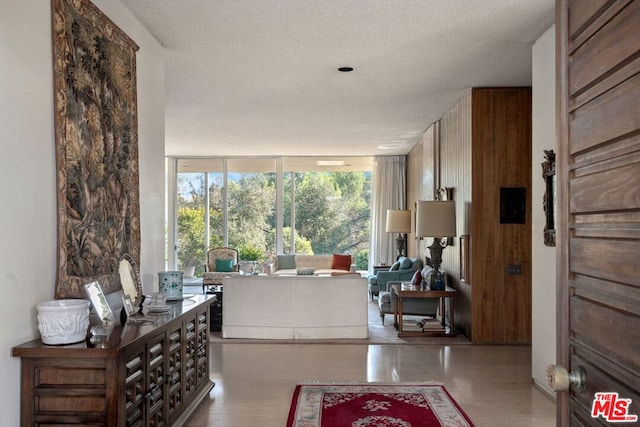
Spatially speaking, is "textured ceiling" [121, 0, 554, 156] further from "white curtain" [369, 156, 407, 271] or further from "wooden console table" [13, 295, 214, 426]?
"white curtain" [369, 156, 407, 271]

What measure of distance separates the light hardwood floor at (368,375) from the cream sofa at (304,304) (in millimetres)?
309

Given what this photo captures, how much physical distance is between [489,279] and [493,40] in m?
2.71

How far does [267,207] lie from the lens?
1217 cm

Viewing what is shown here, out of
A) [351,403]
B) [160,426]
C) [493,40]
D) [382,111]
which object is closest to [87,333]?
[160,426]

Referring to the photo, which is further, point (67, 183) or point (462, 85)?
point (462, 85)

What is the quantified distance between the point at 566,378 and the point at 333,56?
404 cm

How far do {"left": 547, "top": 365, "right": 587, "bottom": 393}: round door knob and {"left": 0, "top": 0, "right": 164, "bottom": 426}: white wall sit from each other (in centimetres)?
211

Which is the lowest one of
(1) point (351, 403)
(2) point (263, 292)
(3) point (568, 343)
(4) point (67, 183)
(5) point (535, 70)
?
(1) point (351, 403)

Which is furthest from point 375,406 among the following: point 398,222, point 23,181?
point 398,222

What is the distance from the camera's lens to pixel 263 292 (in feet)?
20.7

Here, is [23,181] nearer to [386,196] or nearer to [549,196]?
[549,196]

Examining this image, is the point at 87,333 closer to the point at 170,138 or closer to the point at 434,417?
the point at 434,417

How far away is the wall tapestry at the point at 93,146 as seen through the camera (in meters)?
2.73

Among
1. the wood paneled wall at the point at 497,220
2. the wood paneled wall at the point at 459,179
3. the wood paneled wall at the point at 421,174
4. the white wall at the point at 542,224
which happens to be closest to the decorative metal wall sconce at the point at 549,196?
the white wall at the point at 542,224
